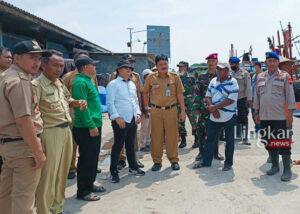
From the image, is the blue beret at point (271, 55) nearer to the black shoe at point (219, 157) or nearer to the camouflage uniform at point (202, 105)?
the camouflage uniform at point (202, 105)

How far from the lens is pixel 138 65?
735 inches

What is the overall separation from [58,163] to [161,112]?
2387 millimetres

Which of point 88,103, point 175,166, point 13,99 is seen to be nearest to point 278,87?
point 175,166

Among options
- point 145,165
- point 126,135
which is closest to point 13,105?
point 126,135

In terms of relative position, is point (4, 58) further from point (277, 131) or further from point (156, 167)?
point (277, 131)

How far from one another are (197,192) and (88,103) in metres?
1.95

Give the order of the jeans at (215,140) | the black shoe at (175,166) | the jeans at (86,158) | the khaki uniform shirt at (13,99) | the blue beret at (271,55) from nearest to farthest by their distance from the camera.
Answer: the khaki uniform shirt at (13,99) → the jeans at (86,158) → the blue beret at (271,55) → the jeans at (215,140) → the black shoe at (175,166)

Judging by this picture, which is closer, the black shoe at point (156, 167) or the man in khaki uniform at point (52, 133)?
the man in khaki uniform at point (52, 133)

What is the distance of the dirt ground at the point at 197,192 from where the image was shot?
336 cm

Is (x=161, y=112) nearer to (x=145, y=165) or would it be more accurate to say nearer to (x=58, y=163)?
(x=145, y=165)

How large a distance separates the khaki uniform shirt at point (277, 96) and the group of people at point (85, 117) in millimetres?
14

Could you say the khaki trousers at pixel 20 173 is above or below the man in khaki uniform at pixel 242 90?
below

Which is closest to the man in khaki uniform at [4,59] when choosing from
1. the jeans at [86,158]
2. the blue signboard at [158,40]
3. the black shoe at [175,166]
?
the jeans at [86,158]

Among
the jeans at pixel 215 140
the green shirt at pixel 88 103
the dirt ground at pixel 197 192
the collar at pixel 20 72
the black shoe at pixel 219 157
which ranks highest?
the collar at pixel 20 72
